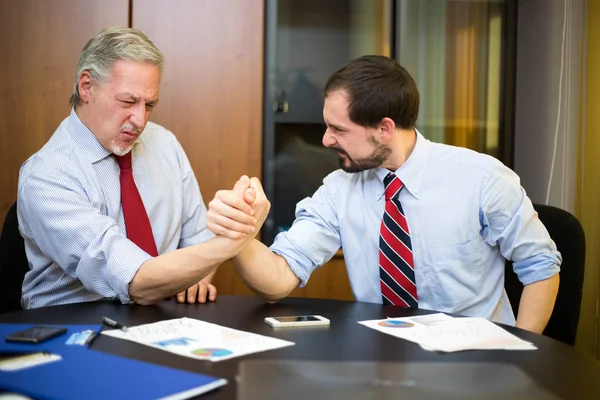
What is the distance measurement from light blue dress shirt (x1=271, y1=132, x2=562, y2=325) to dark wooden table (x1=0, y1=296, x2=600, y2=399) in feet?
0.75

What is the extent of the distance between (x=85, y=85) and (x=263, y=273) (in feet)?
2.55

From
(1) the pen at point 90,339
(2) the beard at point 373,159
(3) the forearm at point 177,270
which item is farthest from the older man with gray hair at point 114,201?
(2) the beard at point 373,159

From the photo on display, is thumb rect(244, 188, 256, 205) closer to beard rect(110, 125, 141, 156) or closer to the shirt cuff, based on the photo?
the shirt cuff

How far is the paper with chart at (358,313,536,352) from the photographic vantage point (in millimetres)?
1280

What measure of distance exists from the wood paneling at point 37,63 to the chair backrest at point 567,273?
6.31 ft

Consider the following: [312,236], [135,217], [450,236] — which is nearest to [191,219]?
[135,217]

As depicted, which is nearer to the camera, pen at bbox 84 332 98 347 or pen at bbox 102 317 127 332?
pen at bbox 84 332 98 347

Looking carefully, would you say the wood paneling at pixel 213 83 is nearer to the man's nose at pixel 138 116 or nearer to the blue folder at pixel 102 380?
the man's nose at pixel 138 116

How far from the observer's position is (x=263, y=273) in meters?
1.72

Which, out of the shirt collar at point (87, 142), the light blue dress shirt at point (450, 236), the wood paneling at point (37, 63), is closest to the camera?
the light blue dress shirt at point (450, 236)

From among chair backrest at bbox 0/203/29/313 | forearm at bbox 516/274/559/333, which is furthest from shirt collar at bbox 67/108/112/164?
forearm at bbox 516/274/559/333

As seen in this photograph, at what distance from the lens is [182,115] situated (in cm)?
297

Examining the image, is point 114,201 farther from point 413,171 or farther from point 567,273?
point 567,273

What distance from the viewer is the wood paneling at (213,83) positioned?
9.71 feet
